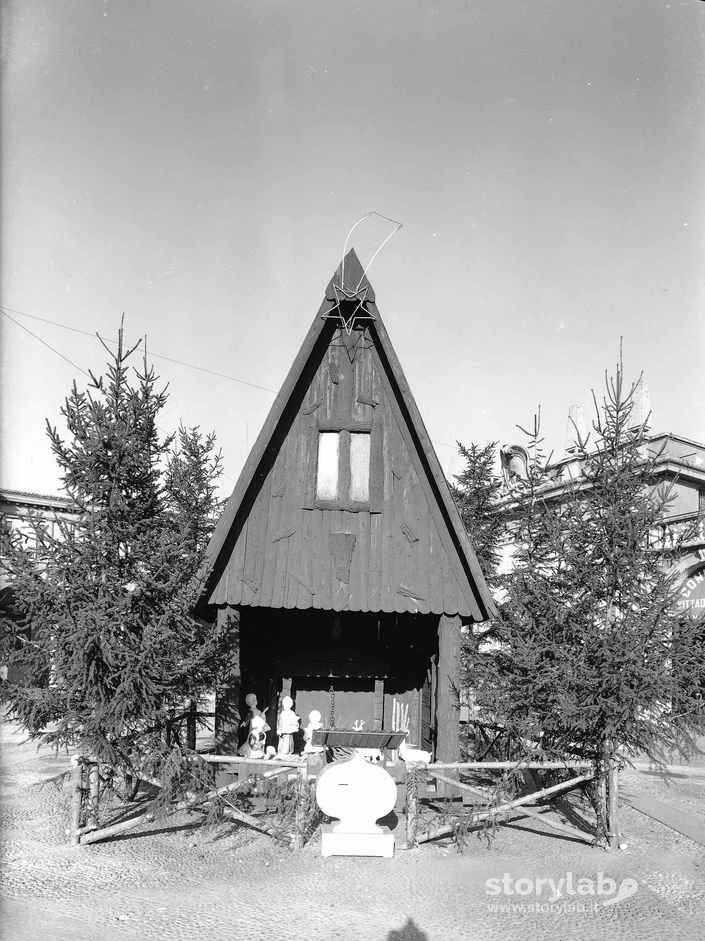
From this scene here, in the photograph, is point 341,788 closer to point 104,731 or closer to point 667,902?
point 104,731

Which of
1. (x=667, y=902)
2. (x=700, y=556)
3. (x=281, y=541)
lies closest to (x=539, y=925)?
(x=667, y=902)

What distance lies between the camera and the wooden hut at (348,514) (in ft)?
35.9

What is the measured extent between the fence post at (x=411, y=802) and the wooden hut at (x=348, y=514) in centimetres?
176

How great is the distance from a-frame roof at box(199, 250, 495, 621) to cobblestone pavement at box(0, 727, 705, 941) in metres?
3.48

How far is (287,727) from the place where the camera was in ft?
Answer: 41.2

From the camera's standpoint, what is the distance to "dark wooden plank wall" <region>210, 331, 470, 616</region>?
11.0 metres

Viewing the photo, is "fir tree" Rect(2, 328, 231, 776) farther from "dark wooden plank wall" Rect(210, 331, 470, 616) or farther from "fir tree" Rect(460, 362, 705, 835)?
"fir tree" Rect(460, 362, 705, 835)

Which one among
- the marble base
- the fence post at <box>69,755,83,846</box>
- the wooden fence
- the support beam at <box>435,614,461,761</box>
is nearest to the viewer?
the marble base

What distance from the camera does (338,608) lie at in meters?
10.9

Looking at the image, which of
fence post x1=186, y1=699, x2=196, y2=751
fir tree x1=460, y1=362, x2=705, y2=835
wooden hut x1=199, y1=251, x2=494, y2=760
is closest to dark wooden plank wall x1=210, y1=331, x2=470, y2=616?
wooden hut x1=199, y1=251, x2=494, y2=760

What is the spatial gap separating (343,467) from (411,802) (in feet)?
17.4

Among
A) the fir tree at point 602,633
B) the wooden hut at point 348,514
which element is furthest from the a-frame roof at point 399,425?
the fir tree at point 602,633

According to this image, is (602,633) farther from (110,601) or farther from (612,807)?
(110,601)

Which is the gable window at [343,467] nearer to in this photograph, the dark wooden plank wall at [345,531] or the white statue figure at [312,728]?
the dark wooden plank wall at [345,531]
